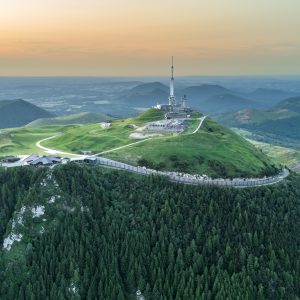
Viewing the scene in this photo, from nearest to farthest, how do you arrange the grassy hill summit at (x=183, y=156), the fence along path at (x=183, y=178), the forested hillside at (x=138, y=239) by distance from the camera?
the forested hillside at (x=138, y=239) → the fence along path at (x=183, y=178) → the grassy hill summit at (x=183, y=156)

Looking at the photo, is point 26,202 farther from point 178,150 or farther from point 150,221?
point 178,150

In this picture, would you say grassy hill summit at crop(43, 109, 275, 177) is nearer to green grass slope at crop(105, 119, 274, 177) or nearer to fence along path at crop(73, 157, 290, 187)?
green grass slope at crop(105, 119, 274, 177)

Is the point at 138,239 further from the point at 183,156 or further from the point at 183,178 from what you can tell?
the point at 183,156

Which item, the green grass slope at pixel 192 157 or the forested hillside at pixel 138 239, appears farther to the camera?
the green grass slope at pixel 192 157

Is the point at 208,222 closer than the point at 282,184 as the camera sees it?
Yes

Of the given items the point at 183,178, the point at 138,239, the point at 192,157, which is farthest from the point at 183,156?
the point at 138,239

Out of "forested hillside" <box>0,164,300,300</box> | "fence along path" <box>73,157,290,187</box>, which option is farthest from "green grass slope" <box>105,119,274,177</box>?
"forested hillside" <box>0,164,300,300</box>

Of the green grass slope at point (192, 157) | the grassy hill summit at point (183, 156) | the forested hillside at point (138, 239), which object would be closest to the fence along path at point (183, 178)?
the grassy hill summit at point (183, 156)

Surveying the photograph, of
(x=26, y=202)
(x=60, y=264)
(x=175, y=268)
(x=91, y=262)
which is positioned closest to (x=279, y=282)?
(x=175, y=268)

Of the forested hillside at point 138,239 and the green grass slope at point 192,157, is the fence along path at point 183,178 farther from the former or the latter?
the forested hillside at point 138,239
